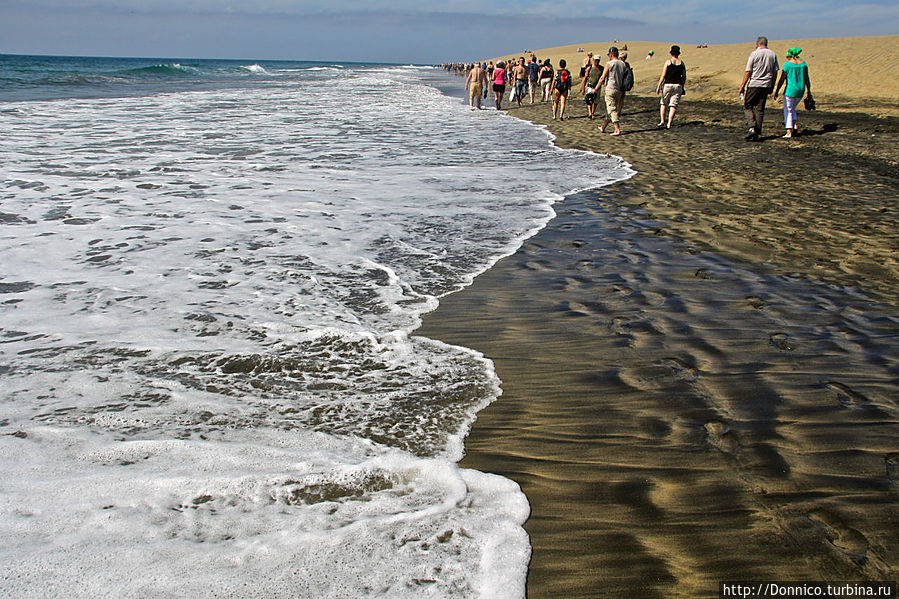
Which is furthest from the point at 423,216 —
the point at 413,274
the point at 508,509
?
the point at 508,509

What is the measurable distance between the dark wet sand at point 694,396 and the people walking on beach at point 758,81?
256 inches

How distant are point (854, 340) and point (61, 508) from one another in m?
4.11

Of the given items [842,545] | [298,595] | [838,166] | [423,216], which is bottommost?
[298,595]

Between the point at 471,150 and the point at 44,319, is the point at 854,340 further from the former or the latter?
the point at 471,150

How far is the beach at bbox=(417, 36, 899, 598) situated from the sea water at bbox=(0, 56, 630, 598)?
0.26 meters

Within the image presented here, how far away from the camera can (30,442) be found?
8.72 ft

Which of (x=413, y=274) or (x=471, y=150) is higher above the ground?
(x=471, y=150)

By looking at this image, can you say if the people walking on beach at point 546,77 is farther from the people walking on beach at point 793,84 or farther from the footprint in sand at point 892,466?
the footprint in sand at point 892,466

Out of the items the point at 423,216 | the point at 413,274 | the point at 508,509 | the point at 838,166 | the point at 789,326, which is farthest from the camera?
the point at 838,166

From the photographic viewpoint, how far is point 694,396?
2963 mm

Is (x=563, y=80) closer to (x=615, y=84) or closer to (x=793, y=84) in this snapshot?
(x=615, y=84)

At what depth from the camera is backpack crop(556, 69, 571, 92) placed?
666 inches

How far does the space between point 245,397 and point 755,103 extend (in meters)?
12.5

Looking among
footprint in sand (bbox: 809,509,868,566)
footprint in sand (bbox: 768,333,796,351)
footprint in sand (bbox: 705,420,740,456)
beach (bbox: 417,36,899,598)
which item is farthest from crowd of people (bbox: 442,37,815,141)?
footprint in sand (bbox: 809,509,868,566)
